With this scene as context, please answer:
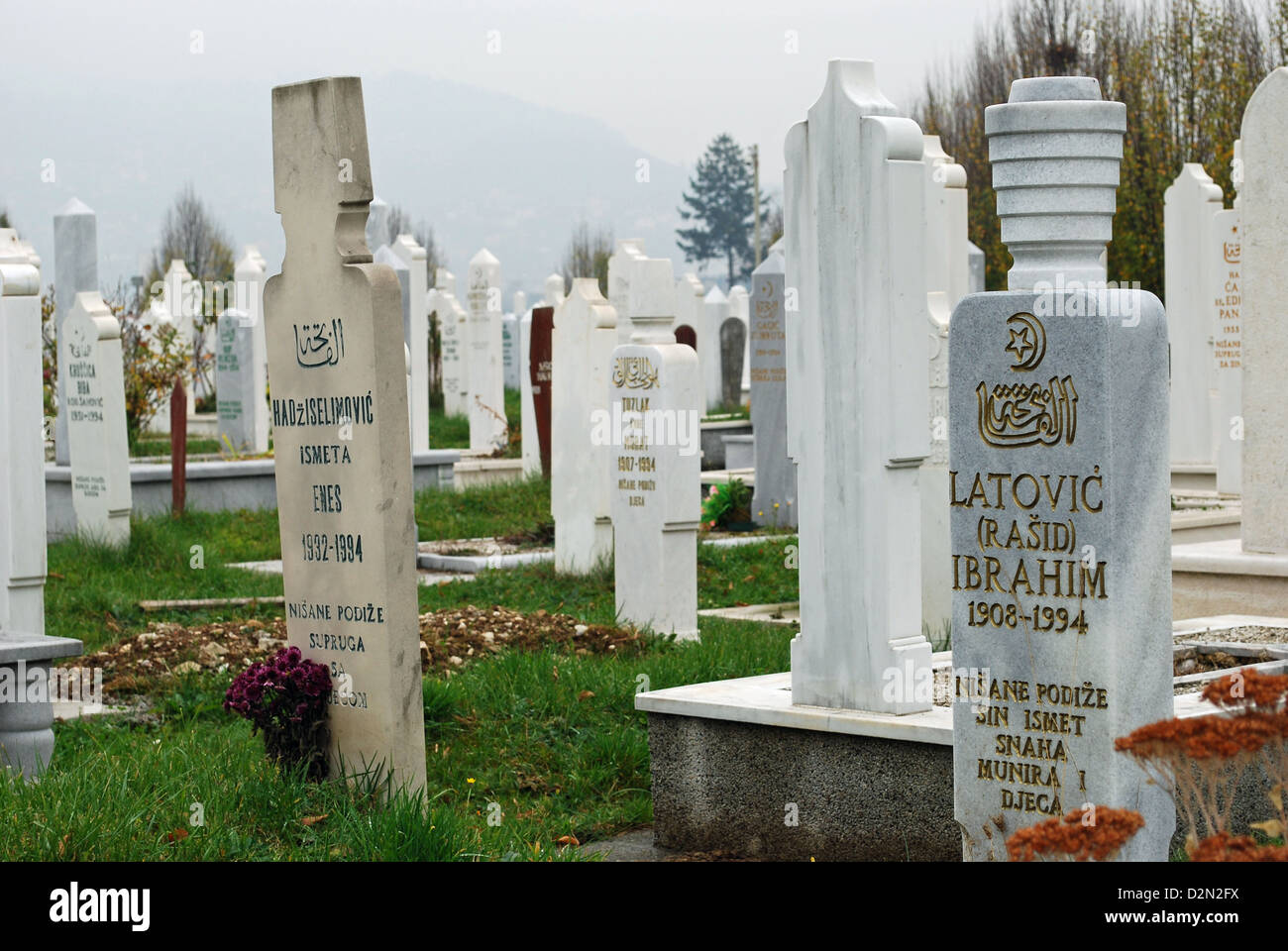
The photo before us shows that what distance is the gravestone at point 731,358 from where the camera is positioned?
109 feet

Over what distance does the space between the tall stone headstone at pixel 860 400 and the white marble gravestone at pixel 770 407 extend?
7.89 meters

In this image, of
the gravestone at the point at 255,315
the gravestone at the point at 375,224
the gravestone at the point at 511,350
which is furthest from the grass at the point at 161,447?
the gravestone at the point at 511,350

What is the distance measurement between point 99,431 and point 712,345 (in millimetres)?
20659

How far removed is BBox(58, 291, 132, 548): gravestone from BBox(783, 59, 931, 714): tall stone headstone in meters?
7.96

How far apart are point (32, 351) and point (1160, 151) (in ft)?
76.3

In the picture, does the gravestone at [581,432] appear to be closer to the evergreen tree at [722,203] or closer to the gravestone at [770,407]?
the gravestone at [770,407]

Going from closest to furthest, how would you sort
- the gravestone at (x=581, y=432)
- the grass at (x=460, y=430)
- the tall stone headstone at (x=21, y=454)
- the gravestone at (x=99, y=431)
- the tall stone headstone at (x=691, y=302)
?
the tall stone headstone at (x=21, y=454) < the gravestone at (x=581, y=432) < the gravestone at (x=99, y=431) < the grass at (x=460, y=430) < the tall stone headstone at (x=691, y=302)

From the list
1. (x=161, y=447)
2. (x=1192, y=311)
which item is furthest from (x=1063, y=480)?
(x=161, y=447)

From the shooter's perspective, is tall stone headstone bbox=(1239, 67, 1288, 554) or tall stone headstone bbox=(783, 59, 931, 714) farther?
tall stone headstone bbox=(1239, 67, 1288, 554)

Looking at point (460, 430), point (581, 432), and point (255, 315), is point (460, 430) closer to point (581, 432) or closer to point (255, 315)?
point (255, 315)

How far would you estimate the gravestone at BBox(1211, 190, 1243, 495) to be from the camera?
1484cm

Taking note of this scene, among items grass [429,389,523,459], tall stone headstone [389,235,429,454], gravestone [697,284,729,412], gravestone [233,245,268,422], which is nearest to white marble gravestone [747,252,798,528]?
tall stone headstone [389,235,429,454]

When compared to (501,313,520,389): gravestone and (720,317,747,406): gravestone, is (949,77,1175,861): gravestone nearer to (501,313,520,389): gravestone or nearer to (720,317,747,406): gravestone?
(501,313,520,389): gravestone
